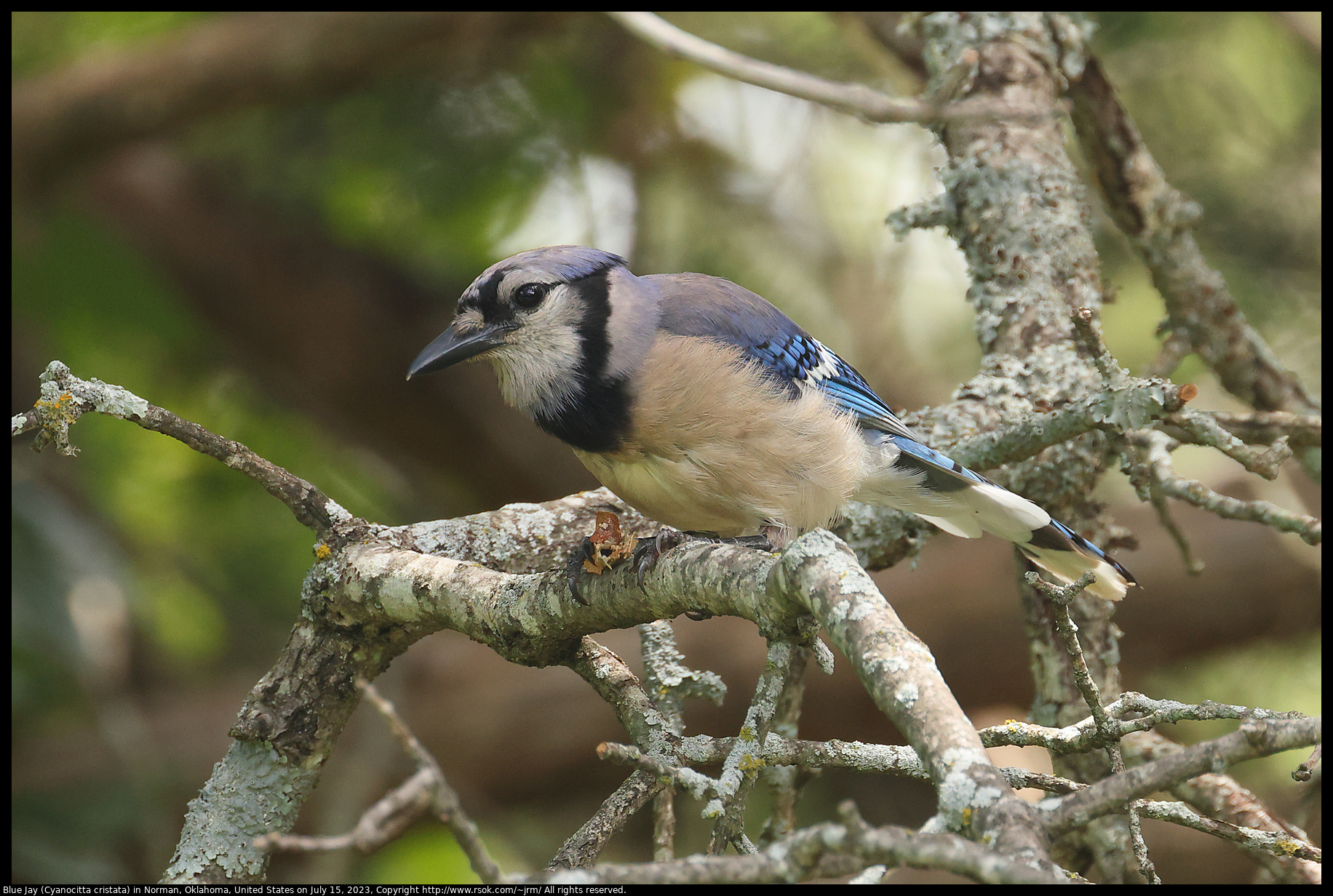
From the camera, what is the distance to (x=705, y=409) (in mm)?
2359

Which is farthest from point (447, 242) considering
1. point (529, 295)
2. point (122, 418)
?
point (122, 418)

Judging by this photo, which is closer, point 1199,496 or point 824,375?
point 1199,496

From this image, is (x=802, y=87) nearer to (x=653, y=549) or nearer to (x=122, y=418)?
(x=653, y=549)

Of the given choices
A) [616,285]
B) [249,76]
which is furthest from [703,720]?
[249,76]

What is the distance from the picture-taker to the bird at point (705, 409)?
236 cm

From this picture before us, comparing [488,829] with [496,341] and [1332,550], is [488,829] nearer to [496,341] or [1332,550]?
[496,341]

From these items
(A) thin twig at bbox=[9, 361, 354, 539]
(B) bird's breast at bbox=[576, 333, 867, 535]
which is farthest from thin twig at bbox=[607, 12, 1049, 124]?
(A) thin twig at bbox=[9, 361, 354, 539]

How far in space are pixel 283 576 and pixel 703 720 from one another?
1990 millimetres

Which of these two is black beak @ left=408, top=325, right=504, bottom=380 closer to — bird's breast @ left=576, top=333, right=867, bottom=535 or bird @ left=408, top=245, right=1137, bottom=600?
bird @ left=408, top=245, right=1137, bottom=600

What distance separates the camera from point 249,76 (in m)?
4.43

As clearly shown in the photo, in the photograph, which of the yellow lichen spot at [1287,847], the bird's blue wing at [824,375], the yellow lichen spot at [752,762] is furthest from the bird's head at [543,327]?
the yellow lichen spot at [1287,847]

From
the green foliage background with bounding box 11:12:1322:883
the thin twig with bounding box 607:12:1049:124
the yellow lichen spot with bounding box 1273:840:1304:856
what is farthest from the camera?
the green foliage background with bounding box 11:12:1322:883

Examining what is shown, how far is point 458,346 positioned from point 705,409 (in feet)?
2.16

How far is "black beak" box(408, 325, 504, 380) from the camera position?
252 centimetres
